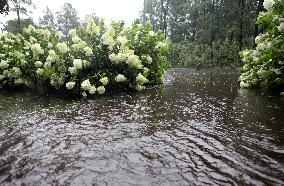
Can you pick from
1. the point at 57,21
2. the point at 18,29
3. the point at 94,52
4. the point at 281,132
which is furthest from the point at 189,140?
the point at 57,21

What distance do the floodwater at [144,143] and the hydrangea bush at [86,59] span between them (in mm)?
1845

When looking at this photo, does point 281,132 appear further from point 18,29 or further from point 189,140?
point 18,29

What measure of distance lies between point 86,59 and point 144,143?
5607 mm

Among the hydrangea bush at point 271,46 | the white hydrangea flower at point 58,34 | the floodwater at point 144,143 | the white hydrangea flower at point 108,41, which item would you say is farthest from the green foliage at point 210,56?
the floodwater at point 144,143

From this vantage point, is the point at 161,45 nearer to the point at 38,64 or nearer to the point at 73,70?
the point at 73,70

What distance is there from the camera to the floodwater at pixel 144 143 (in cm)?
350

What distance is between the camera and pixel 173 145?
4.52 m

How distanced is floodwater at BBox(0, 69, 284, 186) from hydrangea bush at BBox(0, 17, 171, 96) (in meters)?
1.84

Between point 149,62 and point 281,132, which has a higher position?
point 149,62

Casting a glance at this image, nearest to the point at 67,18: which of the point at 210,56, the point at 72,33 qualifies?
the point at 210,56

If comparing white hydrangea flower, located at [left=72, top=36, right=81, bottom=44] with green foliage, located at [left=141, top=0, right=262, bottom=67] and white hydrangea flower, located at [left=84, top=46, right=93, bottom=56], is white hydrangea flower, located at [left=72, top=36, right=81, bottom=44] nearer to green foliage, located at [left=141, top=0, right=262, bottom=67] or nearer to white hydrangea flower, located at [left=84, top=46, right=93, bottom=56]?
white hydrangea flower, located at [left=84, top=46, right=93, bottom=56]

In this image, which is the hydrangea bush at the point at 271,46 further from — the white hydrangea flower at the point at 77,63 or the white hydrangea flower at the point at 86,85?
the white hydrangea flower at the point at 77,63

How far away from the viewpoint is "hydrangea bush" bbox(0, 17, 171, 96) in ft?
31.0

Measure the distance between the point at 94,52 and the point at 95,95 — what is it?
150 cm
